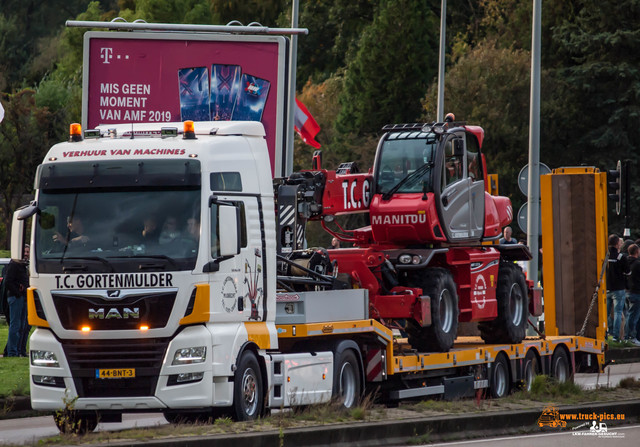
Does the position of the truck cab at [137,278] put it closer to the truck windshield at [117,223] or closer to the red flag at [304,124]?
the truck windshield at [117,223]

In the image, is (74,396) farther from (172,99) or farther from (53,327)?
(172,99)

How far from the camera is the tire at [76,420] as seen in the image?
43.4 ft

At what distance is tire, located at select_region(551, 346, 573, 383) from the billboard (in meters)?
5.85

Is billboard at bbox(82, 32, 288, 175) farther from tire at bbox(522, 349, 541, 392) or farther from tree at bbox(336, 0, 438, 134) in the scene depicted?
tree at bbox(336, 0, 438, 134)

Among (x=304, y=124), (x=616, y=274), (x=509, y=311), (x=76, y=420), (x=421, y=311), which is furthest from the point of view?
(x=304, y=124)

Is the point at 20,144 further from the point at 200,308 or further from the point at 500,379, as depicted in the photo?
the point at 200,308

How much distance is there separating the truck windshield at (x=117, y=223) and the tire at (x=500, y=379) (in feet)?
23.7

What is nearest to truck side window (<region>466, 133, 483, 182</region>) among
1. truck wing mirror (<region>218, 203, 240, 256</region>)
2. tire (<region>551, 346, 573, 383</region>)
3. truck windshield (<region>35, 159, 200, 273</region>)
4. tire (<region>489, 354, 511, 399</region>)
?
tire (<region>489, 354, 511, 399</region>)

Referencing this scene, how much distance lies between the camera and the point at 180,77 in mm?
19047

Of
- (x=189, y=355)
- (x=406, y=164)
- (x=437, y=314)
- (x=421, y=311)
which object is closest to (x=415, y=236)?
(x=406, y=164)

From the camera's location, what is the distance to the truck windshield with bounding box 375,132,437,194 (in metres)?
18.5

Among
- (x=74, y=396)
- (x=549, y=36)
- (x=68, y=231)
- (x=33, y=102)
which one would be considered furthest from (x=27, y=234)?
(x=549, y=36)

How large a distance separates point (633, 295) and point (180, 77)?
39.2 ft

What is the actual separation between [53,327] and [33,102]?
37.7 metres
